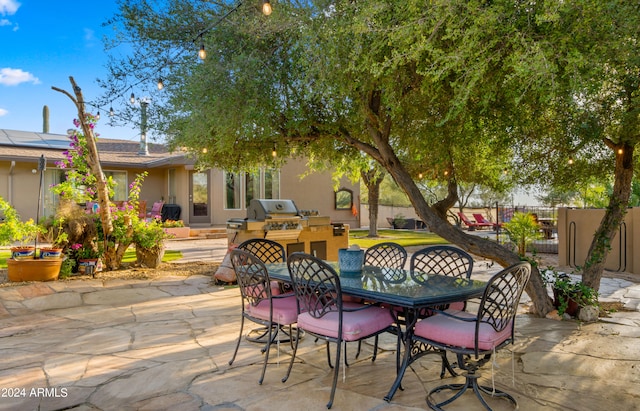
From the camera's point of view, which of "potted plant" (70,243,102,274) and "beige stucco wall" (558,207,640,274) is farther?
"beige stucco wall" (558,207,640,274)

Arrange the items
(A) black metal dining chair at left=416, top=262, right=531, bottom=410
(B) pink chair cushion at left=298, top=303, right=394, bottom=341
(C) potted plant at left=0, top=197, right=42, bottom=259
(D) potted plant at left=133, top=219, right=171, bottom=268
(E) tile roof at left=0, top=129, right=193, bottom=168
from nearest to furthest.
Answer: (A) black metal dining chair at left=416, top=262, right=531, bottom=410, (B) pink chair cushion at left=298, top=303, right=394, bottom=341, (C) potted plant at left=0, top=197, right=42, bottom=259, (D) potted plant at left=133, top=219, right=171, bottom=268, (E) tile roof at left=0, top=129, right=193, bottom=168

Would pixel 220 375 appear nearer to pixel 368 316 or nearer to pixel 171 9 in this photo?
pixel 368 316

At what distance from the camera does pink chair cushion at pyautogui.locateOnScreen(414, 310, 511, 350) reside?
266 centimetres

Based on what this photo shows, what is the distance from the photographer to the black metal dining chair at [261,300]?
3.31 m

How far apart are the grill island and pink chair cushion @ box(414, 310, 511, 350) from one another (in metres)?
4.47

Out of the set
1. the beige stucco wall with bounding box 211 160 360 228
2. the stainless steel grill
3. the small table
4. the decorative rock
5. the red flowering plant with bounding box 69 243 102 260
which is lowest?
the decorative rock

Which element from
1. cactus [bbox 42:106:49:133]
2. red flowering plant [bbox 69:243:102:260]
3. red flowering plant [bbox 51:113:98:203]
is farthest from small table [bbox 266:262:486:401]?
cactus [bbox 42:106:49:133]

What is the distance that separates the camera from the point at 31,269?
6320 millimetres

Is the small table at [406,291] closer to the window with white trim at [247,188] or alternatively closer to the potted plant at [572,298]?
the potted plant at [572,298]

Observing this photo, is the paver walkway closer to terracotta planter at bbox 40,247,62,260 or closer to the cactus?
terracotta planter at bbox 40,247,62,260

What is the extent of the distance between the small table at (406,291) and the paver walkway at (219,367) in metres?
0.51

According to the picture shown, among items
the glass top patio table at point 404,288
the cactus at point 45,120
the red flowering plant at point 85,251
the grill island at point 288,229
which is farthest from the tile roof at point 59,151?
the glass top patio table at point 404,288

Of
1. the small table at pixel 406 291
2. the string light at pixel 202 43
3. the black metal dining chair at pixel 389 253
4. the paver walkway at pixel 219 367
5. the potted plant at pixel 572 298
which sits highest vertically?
the string light at pixel 202 43

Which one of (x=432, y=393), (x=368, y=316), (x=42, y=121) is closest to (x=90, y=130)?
(x=368, y=316)
